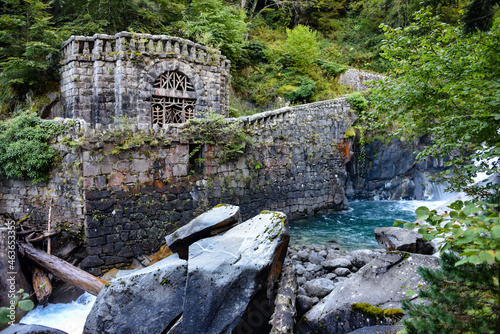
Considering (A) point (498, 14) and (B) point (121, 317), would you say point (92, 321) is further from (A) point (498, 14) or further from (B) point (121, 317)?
(A) point (498, 14)

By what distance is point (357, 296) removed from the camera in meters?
4.44

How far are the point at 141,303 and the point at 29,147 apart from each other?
5.90m

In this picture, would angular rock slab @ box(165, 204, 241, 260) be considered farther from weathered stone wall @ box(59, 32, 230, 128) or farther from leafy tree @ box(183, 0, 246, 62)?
leafy tree @ box(183, 0, 246, 62)

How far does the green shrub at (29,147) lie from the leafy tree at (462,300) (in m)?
8.60

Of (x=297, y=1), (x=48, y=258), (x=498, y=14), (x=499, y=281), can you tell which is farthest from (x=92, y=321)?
(x=297, y=1)

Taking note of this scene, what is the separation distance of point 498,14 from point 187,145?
7396 millimetres

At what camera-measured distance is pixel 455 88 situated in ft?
16.9

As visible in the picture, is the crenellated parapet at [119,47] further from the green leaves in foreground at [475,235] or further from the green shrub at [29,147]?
the green leaves in foreground at [475,235]

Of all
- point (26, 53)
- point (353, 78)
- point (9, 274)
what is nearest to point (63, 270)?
point (9, 274)

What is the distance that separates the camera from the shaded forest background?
1131 cm

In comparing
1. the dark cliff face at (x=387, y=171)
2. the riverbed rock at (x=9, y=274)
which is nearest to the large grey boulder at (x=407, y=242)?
the riverbed rock at (x=9, y=274)

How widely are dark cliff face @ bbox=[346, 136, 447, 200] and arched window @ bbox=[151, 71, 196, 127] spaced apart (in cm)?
866

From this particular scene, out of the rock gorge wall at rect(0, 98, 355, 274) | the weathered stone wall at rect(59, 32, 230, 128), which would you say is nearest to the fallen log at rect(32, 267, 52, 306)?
the rock gorge wall at rect(0, 98, 355, 274)

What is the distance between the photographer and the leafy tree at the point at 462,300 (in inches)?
87.8
